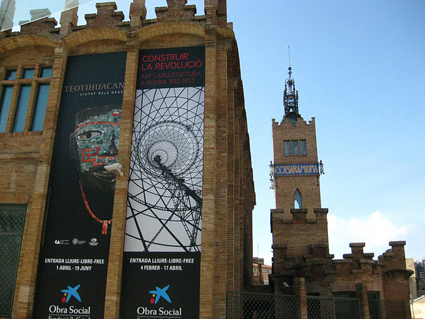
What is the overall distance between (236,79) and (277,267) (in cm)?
899

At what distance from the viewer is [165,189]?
46.8 feet

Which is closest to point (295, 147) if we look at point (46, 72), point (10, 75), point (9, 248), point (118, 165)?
point (46, 72)

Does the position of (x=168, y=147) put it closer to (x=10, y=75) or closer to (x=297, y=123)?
(x=10, y=75)

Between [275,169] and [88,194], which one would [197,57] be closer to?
[88,194]

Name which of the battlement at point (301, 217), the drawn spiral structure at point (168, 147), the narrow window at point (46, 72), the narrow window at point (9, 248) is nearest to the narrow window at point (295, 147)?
the battlement at point (301, 217)

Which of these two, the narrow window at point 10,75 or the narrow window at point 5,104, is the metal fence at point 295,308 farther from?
the narrow window at point 10,75

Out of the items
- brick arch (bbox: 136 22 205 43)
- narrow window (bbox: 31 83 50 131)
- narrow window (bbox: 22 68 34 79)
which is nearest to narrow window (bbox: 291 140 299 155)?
brick arch (bbox: 136 22 205 43)

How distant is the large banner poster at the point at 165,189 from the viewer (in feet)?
43.0

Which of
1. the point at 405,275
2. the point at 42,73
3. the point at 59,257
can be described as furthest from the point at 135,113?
the point at 405,275

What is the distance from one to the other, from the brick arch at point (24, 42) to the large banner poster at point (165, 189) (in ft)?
13.8

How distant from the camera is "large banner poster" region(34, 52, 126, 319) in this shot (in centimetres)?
1343

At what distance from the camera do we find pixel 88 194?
1459cm

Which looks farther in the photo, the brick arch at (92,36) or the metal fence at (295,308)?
the brick arch at (92,36)

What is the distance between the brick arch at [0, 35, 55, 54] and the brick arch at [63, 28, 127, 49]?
2.41 feet
